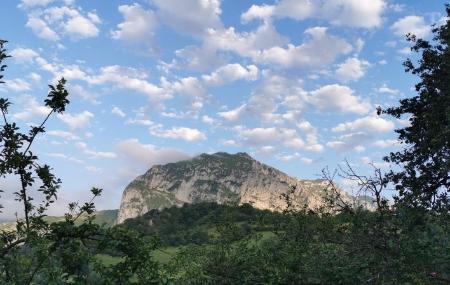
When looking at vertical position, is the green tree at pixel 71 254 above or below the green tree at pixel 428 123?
below

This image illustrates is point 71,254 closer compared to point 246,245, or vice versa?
point 71,254

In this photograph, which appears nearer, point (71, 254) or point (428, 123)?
point (71, 254)

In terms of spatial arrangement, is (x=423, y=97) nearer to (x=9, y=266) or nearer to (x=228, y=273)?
(x=228, y=273)

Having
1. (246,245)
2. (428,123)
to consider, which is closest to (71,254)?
(246,245)

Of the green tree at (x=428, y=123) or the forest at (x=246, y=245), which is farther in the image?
the green tree at (x=428, y=123)

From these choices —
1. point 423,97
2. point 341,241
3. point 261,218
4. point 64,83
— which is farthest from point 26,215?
point 423,97

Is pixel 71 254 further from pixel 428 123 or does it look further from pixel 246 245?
pixel 428 123

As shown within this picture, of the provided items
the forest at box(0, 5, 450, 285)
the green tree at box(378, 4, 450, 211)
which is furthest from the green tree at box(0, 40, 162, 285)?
the green tree at box(378, 4, 450, 211)

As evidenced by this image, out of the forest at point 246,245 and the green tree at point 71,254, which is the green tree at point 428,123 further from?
the green tree at point 71,254

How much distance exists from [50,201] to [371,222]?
8460 millimetres

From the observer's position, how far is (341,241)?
13.3m

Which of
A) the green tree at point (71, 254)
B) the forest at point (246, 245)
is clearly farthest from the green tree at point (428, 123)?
the green tree at point (71, 254)

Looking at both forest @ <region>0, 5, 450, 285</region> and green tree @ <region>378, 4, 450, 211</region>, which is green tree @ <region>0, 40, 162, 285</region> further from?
green tree @ <region>378, 4, 450, 211</region>

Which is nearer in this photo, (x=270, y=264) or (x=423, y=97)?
→ (x=270, y=264)
